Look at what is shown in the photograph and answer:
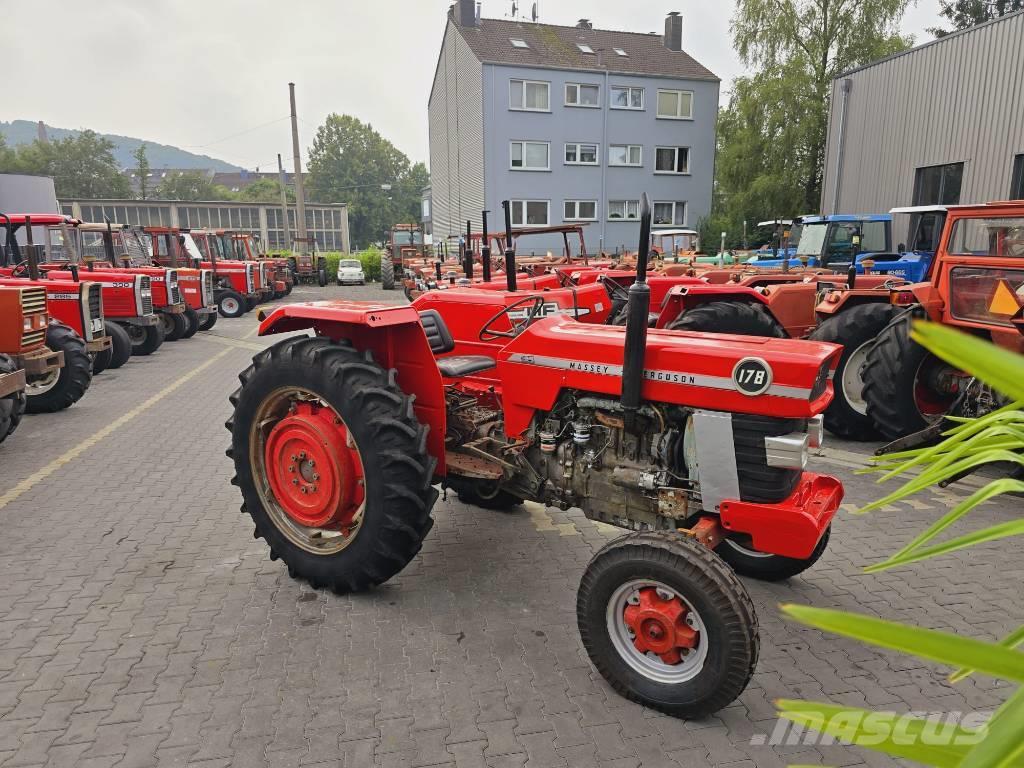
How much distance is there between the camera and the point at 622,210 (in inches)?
1093

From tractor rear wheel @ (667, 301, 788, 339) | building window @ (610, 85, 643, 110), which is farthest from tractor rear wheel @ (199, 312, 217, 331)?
building window @ (610, 85, 643, 110)

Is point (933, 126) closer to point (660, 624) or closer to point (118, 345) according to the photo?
point (118, 345)

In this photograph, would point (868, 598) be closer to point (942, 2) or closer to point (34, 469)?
point (34, 469)

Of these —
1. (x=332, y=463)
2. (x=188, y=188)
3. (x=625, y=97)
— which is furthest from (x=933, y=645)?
(x=188, y=188)

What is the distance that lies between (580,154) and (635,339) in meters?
25.8

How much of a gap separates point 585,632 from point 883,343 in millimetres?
4106

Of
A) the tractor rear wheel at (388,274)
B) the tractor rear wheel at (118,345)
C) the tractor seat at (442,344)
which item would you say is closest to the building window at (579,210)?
the tractor rear wheel at (388,274)

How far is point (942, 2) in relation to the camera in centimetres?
2941

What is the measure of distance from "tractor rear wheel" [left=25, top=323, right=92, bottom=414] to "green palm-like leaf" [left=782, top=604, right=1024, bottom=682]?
326 inches

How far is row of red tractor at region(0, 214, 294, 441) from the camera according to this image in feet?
21.4

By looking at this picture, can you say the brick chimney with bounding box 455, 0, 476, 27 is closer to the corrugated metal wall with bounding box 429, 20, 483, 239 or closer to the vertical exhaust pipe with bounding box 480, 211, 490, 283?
the corrugated metal wall with bounding box 429, 20, 483, 239

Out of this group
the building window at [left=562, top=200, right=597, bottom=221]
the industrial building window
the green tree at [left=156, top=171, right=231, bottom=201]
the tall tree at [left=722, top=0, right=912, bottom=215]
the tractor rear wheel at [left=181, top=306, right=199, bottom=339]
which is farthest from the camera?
the green tree at [left=156, top=171, right=231, bottom=201]

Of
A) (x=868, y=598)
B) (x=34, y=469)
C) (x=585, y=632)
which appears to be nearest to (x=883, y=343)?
(x=868, y=598)

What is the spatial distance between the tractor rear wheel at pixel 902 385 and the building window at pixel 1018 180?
422 inches
